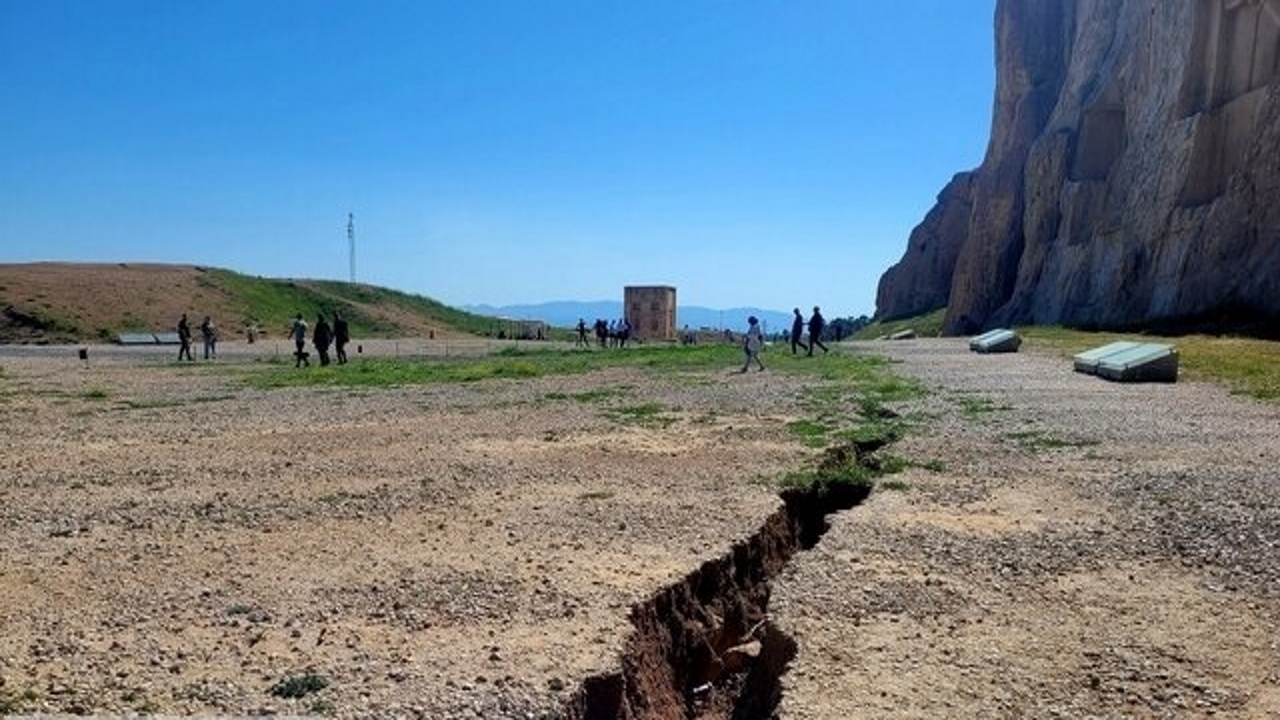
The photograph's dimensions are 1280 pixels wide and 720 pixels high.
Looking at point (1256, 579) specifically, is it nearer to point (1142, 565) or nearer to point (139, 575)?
point (1142, 565)

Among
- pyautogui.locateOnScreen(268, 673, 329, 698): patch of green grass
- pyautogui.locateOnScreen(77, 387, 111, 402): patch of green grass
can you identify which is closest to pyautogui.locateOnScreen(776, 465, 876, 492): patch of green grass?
pyautogui.locateOnScreen(268, 673, 329, 698): patch of green grass

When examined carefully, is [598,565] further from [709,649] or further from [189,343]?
[189,343]

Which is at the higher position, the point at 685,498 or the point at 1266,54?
the point at 1266,54

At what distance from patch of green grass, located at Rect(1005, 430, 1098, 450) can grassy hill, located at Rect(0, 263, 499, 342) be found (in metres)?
59.0

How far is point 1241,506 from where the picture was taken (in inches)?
358

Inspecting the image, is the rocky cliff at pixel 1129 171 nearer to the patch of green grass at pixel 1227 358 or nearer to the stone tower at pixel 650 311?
the patch of green grass at pixel 1227 358

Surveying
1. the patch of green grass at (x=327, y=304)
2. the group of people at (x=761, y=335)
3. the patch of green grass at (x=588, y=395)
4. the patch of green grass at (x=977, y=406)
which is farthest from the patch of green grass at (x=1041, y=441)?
the patch of green grass at (x=327, y=304)

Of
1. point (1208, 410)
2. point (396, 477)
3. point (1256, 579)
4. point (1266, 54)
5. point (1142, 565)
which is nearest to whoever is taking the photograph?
point (1256, 579)

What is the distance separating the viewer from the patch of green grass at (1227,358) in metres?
19.3

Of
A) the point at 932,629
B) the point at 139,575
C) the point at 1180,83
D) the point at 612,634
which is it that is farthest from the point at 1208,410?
the point at 1180,83

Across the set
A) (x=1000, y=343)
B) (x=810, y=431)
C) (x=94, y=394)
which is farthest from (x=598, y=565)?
(x=1000, y=343)

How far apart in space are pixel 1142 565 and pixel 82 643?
780cm

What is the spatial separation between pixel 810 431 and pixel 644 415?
4.20 metres

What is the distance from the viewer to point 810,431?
1494 centimetres
